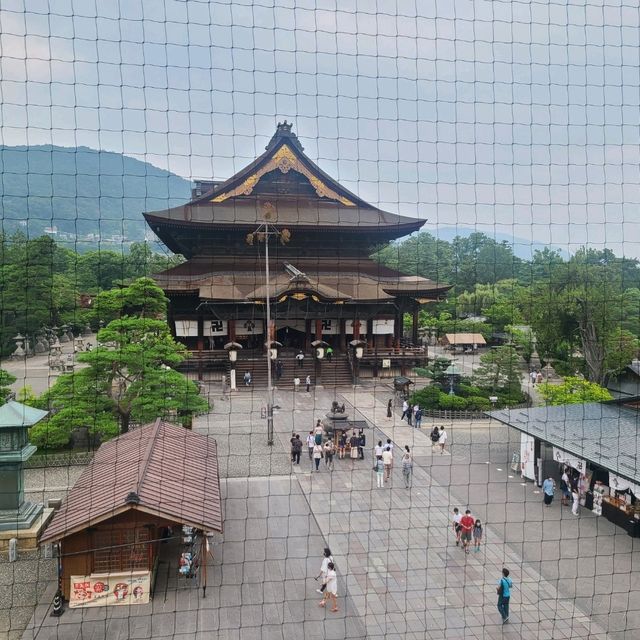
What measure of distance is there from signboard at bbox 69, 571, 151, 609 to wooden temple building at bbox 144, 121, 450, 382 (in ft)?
37.1

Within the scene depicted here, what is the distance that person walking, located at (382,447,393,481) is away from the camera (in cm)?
852

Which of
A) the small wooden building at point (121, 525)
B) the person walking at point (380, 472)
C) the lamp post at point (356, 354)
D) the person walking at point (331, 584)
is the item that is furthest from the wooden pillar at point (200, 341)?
the person walking at point (331, 584)

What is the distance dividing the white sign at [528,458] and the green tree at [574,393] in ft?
7.29

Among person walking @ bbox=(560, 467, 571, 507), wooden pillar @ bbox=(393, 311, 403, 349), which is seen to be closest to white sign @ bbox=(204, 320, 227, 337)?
wooden pillar @ bbox=(393, 311, 403, 349)

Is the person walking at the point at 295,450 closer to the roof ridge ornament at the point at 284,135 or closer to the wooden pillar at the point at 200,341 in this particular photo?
the wooden pillar at the point at 200,341

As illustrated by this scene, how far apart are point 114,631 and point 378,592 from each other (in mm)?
2408

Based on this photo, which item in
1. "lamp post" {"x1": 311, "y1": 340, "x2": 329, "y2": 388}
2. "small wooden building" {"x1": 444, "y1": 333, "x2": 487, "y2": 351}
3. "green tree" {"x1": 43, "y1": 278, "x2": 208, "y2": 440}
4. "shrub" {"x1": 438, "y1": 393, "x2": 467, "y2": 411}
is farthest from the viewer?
"small wooden building" {"x1": 444, "y1": 333, "x2": 487, "y2": 351}

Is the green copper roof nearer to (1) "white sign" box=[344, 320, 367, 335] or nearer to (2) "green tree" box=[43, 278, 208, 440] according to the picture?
(2) "green tree" box=[43, 278, 208, 440]

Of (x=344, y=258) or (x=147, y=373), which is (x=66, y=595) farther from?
(x=344, y=258)

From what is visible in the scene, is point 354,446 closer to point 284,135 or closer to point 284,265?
point 284,265

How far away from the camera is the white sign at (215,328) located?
17828mm

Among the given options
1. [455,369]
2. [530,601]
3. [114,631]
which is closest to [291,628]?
[114,631]

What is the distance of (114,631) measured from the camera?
4.88 metres

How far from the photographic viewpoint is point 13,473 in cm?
650
